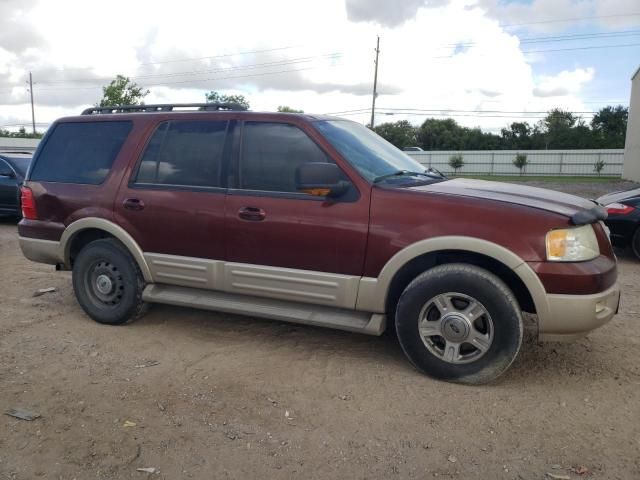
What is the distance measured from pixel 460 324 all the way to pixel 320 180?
4.41 feet

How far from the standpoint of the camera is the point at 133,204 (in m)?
4.75

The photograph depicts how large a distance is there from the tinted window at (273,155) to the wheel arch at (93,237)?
3.81ft

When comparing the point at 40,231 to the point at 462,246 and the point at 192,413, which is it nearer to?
the point at 192,413

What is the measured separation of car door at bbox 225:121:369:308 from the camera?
13.1ft

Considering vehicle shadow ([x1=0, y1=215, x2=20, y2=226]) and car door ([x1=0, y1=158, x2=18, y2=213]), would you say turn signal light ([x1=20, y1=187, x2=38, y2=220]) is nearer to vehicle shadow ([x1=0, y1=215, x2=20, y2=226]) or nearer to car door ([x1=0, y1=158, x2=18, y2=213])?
car door ([x1=0, y1=158, x2=18, y2=213])

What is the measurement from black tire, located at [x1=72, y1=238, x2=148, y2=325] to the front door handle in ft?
4.05

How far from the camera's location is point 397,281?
13.3 feet

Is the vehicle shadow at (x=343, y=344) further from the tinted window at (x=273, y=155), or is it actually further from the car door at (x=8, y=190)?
the car door at (x=8, y=190)

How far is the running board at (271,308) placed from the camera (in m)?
4.01

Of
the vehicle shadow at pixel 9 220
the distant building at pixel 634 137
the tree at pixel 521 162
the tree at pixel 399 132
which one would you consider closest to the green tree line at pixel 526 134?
the tree at pixel 399 132

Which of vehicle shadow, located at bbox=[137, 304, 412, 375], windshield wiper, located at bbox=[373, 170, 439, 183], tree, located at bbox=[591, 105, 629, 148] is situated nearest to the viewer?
windshield wiper, located at bbox=[373, 170, 439, 183]

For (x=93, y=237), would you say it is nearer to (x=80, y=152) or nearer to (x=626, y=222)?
(x=80, y=152)

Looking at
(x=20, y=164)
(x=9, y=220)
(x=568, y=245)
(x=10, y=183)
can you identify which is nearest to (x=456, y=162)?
(x=9, y=220)

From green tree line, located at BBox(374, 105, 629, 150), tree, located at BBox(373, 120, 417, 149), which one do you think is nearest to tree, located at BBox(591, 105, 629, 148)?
green tree line, located at BBox(374, 105, 629, 150)
